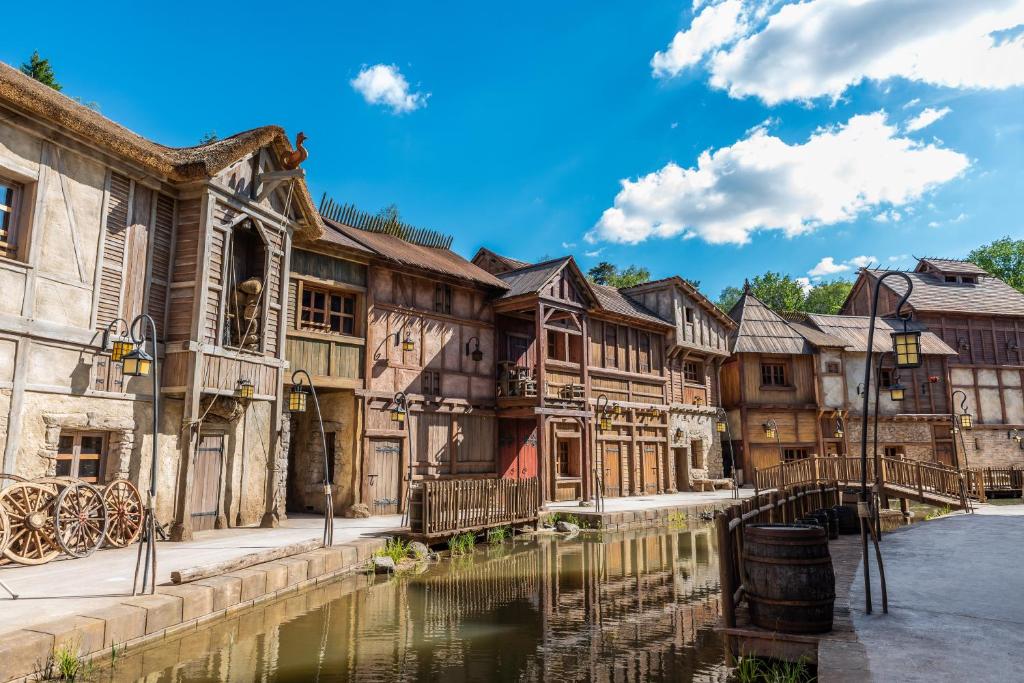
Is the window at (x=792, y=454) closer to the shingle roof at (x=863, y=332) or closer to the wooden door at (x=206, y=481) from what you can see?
the shingle roof at (x=863, y=332)

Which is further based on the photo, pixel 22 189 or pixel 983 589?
pixel 22 189

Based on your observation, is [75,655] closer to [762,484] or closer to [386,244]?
[386,244]

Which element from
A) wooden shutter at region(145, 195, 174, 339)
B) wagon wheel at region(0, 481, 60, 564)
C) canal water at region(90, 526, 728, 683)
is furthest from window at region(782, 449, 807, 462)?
wagon wheel at region(0, 481, 60, 564)

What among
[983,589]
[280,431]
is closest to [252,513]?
[280,431]

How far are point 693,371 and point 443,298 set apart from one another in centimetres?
1429

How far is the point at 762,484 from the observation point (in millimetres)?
21375

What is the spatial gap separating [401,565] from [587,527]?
256 inches

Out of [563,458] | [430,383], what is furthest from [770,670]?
[563,458]

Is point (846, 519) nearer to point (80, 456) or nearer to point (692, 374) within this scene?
point (80, 456)

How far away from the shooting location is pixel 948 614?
19.0 feet

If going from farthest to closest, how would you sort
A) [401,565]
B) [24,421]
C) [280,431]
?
[280,431]
[401,565]
[24,421]

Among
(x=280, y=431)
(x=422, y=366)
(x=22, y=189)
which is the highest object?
(x=22, y=189)

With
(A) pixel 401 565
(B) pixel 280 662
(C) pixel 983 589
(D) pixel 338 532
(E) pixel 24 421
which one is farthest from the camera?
(D) pixel 338 532

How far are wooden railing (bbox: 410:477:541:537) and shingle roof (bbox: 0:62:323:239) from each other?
22.4 ft
